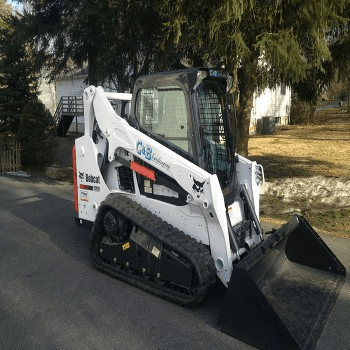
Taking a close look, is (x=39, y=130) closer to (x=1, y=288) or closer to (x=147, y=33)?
(x=147, y=33)

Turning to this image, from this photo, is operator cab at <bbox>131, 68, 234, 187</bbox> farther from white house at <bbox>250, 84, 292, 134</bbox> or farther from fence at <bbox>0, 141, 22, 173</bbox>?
white house at <bbox>250, 84, 292, 134</bbox>

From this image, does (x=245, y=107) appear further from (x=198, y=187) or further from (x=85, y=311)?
(x=85, y=311)

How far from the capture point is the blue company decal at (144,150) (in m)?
4.23

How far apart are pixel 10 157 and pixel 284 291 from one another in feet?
36.2

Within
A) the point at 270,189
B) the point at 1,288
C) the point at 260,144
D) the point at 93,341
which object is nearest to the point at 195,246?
the point at 93,341

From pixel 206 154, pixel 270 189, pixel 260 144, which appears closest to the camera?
pixel 206 154

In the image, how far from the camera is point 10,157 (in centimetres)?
1262

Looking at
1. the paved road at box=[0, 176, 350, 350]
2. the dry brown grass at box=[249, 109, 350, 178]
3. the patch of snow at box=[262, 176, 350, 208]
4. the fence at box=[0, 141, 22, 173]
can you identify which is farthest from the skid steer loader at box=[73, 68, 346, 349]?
the fence at box=[0, 141, 22, 173]

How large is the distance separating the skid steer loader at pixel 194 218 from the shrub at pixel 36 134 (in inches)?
317

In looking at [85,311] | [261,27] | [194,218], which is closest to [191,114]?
[194,218]

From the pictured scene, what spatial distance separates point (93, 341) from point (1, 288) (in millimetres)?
1683

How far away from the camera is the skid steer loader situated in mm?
3672

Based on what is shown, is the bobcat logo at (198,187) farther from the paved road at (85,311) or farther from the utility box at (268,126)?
the utility box at (268,126)

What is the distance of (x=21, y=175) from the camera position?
11922 mm
